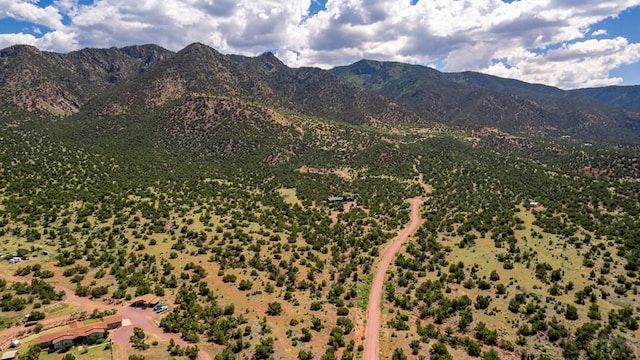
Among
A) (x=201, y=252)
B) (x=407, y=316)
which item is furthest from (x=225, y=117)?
(x=407, y=316)

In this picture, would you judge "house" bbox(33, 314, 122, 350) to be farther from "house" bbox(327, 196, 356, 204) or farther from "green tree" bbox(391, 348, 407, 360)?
"house" bbox(327, 196, 356, 204)

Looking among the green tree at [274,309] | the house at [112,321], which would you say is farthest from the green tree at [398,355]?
the house at [112,321]

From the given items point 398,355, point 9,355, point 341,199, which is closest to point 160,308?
point 9,355

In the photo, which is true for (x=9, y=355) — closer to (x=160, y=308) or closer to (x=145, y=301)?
(x=145, y=301)

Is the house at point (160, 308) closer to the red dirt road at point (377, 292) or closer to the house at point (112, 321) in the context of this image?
the house at point (112, 321)

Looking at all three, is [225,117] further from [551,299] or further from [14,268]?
[551,299]

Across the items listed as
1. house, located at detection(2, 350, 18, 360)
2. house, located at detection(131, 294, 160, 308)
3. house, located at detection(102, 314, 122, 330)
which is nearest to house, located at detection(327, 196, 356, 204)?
house, located at detection(131, 294, 160, 308)
